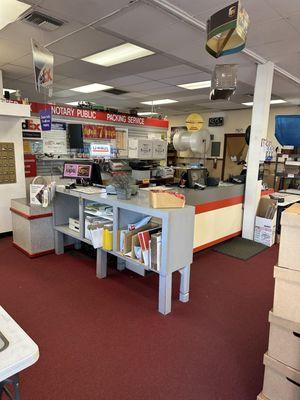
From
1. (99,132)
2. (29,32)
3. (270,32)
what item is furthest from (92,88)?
(270,32)

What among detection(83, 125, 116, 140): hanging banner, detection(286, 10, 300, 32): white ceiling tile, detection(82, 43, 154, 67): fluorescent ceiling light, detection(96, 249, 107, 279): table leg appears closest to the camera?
detection(286, 10, 300, 32): white ceiling tile

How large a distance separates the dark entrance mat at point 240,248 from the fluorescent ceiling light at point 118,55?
3190mm

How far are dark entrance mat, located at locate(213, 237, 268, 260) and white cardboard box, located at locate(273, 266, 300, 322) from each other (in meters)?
2.62

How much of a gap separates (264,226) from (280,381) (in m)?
3.40

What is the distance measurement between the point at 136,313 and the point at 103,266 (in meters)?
0.83

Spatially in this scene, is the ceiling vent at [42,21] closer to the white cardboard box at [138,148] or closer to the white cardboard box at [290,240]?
the white cardboard box at [290,240]

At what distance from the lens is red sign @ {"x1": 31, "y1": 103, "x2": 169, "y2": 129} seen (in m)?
5.17

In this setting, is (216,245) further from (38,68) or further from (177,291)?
(38,68)

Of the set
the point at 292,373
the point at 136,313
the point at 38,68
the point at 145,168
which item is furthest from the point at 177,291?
the point at 145,168

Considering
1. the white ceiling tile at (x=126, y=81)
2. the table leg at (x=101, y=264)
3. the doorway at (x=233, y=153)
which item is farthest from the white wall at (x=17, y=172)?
the doorway at (x=233, y=153)

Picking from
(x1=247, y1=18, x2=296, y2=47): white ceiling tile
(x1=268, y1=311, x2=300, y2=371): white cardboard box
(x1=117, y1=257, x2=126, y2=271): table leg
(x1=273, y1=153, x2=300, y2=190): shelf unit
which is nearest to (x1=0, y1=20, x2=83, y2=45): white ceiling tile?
(x1=247, y1=18, x2=296, y2=47): white ceiling tile

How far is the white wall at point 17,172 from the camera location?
178 inches

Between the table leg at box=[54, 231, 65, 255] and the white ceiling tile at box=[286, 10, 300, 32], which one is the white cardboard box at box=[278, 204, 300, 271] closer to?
the white ceiling tile at box=[286, 10, 300, 32]

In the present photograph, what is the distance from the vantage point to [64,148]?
548 cm
